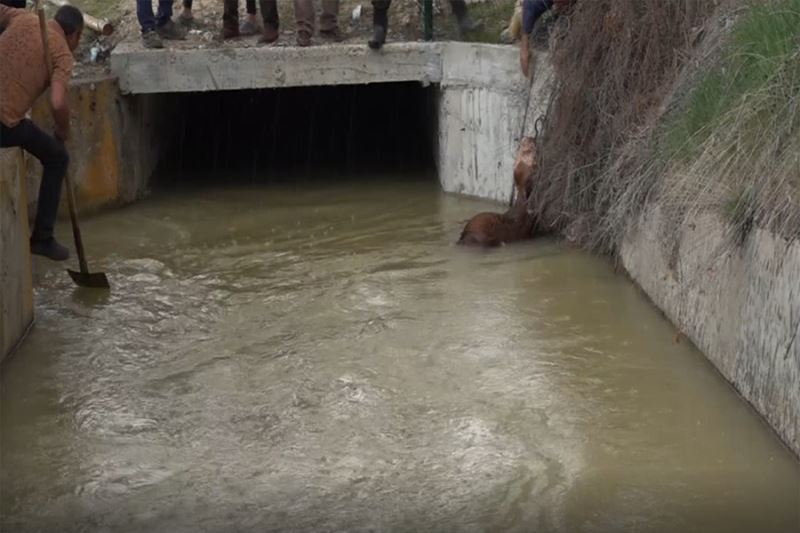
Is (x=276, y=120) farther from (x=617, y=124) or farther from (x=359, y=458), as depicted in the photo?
(x=359, y=458)

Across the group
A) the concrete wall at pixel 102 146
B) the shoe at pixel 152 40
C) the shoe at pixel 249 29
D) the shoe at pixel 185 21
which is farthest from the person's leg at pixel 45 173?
the shoe at pixel 185 21

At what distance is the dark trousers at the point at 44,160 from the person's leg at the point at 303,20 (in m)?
3.79

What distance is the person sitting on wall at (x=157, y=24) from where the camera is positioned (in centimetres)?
1203

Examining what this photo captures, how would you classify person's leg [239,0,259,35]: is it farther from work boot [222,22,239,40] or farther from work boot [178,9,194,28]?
work boot [178,9,194,28]

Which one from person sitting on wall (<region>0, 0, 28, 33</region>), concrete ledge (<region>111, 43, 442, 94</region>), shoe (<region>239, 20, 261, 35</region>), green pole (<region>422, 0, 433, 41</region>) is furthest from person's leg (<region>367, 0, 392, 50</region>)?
person sitting on wall (<region>0, 0, 28, 33</region>)

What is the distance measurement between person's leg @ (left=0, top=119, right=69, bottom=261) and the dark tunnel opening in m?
4.71

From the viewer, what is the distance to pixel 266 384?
23.8 ft

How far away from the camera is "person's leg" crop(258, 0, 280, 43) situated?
39.8 feet

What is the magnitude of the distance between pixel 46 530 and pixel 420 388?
2346 mm

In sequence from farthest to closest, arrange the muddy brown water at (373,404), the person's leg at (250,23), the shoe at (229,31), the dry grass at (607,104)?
the person's leg at (250,23) → the shoe at (229,31) → the dry grass at (607,104) → the muddy brown water at (373,404)

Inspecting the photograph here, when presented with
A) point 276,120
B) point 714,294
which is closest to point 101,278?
point 714,294

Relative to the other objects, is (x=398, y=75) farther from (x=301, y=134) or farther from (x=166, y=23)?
(x=301, y=134)

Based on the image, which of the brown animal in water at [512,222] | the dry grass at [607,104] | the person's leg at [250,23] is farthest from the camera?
the person's leg at [250,23]

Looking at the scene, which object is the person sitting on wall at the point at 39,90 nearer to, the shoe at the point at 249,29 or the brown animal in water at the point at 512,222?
the brown animal in water at the point at 512,222
